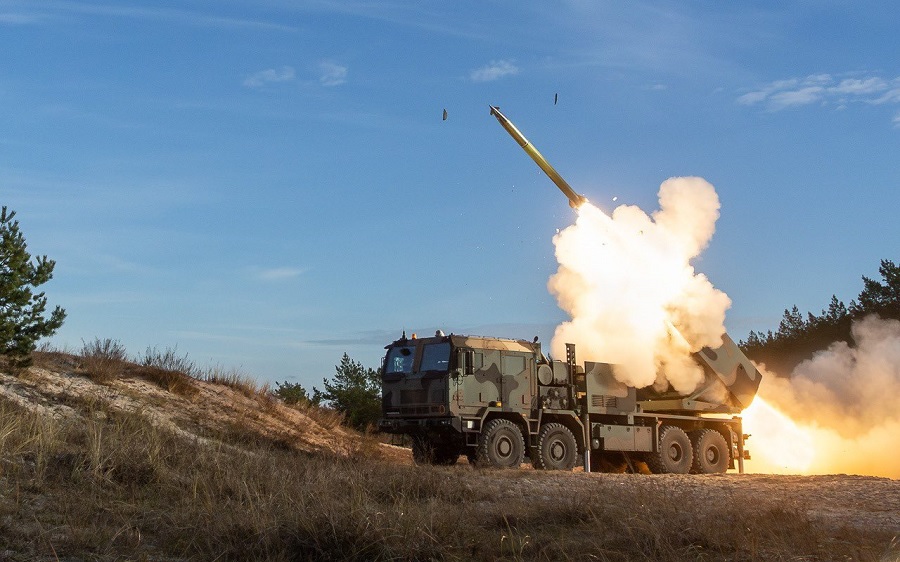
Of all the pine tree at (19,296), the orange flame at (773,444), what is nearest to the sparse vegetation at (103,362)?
the pine tree at (19,296)

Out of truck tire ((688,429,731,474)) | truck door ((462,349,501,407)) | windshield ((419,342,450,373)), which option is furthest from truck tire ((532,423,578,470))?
truck tire ((688,429,731,474))

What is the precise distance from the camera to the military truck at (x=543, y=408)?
20.8m

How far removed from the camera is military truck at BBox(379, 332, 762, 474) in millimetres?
20812

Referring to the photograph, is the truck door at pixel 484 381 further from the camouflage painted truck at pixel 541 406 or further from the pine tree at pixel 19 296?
the pine tree at pixel 19 296

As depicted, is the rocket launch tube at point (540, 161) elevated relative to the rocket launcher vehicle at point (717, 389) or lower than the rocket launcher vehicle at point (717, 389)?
elevated

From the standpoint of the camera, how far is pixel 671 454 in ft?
79.4

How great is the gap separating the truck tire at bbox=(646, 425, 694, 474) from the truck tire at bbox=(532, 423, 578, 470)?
267 cm

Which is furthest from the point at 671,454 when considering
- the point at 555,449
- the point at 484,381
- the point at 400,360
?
the point at 400,360

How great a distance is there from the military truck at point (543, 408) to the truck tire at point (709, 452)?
0.03 meters

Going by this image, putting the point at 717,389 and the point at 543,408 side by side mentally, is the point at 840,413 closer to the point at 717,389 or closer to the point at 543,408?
the point at 717,389

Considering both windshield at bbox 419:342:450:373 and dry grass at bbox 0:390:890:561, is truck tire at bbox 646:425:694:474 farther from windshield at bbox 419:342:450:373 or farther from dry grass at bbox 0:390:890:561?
dry grass at bbox 0:390:890:561

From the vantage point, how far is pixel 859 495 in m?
15.8

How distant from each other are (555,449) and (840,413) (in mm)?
12278

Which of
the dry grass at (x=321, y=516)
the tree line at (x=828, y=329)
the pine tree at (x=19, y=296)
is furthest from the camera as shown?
the tree line at (x=828, y=329)
